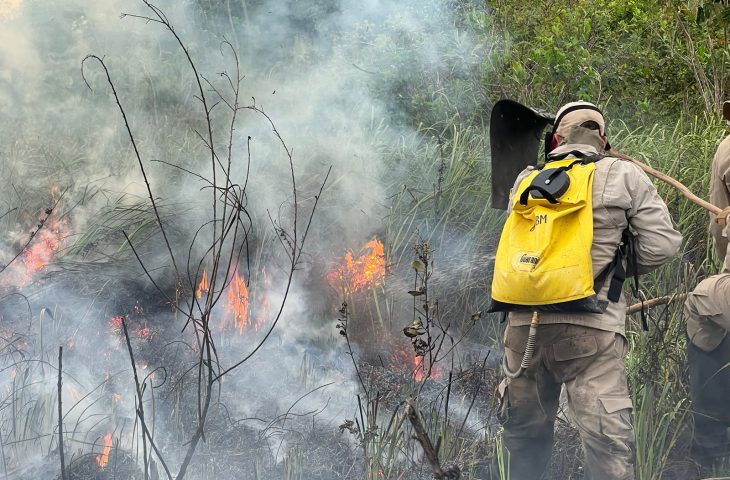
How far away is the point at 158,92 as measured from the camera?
7.00m

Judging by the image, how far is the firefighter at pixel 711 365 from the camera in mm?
3941

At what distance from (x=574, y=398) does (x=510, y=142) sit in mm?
1567

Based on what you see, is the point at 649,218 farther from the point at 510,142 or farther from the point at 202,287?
the point at 202,287

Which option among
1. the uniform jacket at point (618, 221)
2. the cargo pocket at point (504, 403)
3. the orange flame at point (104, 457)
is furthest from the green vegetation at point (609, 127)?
the orange flame at point (104, 457)

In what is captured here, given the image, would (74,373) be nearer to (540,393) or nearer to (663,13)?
(540,393)

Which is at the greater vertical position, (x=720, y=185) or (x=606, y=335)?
(x=720, y=185)

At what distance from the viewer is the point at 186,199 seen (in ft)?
19.3

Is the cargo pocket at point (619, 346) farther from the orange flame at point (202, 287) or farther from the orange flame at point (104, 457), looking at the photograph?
the orange flame at point (202, 287)

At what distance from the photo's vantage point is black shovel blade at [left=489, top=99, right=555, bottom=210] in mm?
4336

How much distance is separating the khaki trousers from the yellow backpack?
16 cm

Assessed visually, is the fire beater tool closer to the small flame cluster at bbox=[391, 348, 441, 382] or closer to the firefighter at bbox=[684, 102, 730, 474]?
the firefighter at bbox=[684, 102, 730, 474]

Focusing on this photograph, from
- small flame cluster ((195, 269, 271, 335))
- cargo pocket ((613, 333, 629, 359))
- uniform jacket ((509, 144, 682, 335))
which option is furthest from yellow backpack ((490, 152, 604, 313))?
small flame cluster ((195, 269, 271, 335))

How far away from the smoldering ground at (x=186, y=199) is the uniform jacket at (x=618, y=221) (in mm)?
1612

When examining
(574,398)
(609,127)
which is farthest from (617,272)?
(609,127)
